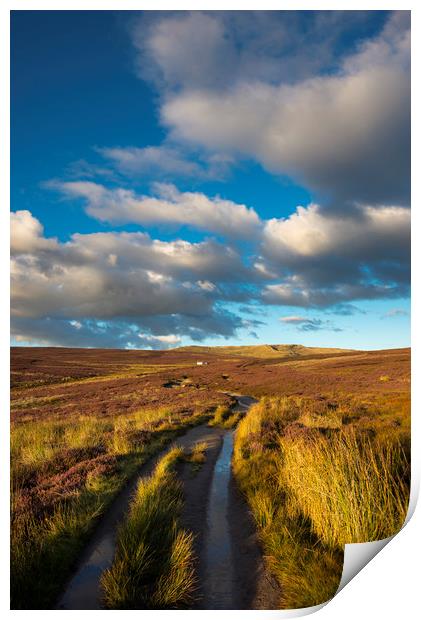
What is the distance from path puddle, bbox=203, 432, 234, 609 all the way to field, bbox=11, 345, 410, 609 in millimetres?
75

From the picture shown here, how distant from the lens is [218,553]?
5.77 m

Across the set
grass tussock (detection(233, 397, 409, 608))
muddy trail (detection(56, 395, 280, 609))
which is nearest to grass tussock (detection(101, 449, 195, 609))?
muddy trail (detection(56, 395, 280, 609))

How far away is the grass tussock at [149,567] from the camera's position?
439 centimetres

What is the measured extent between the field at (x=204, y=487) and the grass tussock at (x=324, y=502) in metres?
0.02

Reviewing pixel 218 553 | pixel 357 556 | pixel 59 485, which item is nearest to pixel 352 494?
pixel 357 556

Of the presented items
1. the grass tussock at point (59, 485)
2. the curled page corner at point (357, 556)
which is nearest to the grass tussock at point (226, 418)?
the grass tussock at point (59, 485)

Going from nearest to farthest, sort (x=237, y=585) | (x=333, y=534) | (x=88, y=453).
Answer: (x=237, y=585)
(x=333, y=534)
(x=88, y=453)

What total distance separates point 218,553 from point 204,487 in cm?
284

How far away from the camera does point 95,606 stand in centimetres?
444

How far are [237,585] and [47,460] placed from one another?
5.36 metres

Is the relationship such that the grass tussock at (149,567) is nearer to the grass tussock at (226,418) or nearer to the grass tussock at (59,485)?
the grass tussock at (59,485)

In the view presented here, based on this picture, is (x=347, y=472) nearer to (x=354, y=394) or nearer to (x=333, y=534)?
(x=333, y=534)

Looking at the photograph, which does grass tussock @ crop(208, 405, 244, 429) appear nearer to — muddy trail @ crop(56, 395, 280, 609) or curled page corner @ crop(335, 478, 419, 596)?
muddy trail @ crop(56, 395, 280, 609)
